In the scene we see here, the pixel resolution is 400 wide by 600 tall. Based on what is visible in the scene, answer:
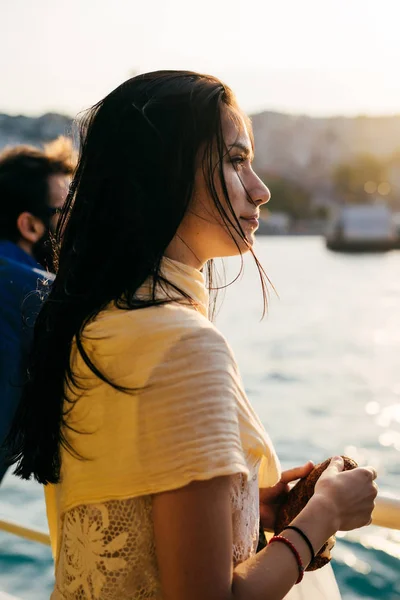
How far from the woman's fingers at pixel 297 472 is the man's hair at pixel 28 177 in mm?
1156

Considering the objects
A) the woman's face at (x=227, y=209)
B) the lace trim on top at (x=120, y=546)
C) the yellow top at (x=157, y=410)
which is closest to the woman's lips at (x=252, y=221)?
the woman's face at (x=227, y=209)

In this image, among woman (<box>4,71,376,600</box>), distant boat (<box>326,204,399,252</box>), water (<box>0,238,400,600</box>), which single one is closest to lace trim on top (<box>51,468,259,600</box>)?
woman (<box>4,71,376,600</box>)

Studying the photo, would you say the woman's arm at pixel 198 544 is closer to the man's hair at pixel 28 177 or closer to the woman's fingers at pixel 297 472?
the woman's fingers at pixel 297 472

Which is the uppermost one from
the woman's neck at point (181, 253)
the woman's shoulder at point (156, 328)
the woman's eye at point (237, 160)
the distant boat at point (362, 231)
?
the woman's eye at point (237, 160)

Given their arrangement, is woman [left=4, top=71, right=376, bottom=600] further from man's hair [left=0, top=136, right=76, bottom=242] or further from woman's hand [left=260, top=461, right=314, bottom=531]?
man's hair [left=0, top=136, right=76, bottom=242]

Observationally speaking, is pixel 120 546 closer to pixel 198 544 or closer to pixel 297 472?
pixel 198 544

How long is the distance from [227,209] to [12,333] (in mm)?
972

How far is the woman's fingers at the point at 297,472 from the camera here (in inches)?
43.0

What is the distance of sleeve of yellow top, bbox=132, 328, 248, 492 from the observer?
2.38 ft

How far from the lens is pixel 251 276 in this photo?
124ft

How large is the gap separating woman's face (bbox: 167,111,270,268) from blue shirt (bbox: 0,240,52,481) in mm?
814

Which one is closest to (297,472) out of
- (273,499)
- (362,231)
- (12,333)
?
(273,499)

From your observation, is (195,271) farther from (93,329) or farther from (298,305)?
(298,305)

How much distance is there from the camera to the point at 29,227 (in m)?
2.00
